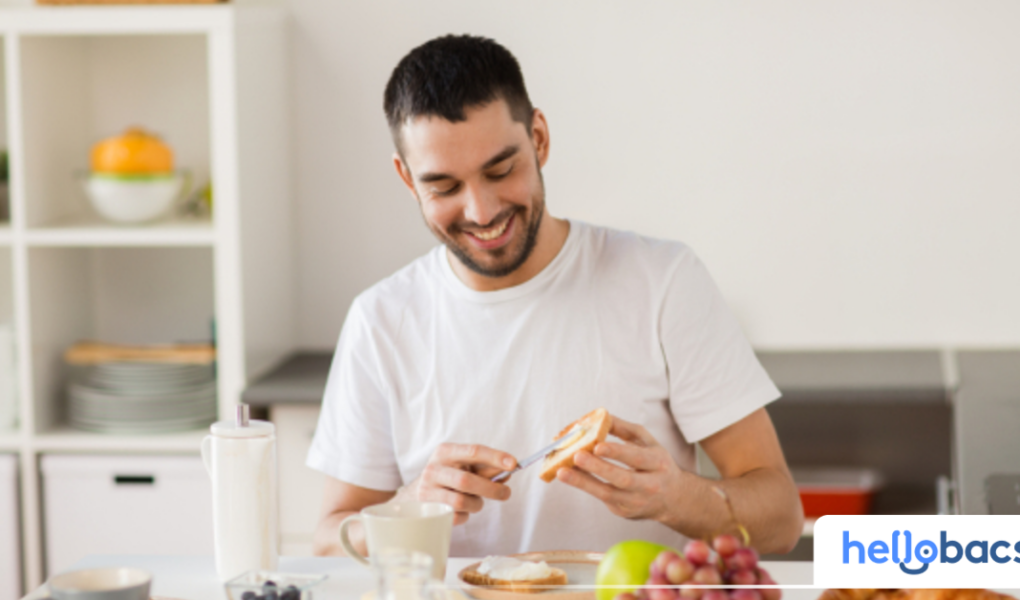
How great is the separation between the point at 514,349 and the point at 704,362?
10.6 inches

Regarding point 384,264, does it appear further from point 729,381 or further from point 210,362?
point 729,381

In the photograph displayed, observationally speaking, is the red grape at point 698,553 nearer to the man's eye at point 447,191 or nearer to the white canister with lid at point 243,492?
the white canister with lid at point 243,492

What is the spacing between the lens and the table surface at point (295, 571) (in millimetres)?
1120

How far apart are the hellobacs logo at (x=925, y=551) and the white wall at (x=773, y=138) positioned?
1.62 metres

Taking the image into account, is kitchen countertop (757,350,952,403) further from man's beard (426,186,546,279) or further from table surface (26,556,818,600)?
table surface (26,556,818,600)

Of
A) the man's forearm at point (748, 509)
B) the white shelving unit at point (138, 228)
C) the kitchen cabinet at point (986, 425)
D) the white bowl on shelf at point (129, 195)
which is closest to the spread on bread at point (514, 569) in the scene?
the man's forearm at point (748, 509)

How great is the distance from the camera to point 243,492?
3.74ft

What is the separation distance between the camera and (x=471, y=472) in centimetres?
124

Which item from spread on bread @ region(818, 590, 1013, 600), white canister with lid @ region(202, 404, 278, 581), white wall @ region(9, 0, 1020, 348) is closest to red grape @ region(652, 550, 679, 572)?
spread on bread @ region(818, 590, 1013, 600)

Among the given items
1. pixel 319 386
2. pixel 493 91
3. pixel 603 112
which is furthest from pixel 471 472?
pixel 603 112

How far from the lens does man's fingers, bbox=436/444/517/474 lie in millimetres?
1203

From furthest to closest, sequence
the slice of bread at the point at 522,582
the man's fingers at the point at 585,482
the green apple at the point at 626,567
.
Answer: the man's fingers at the point at 585,482
the slice of bread at the point at 522,582
the green apple at the point at 626,567

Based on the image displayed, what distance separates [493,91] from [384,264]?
1332 mm

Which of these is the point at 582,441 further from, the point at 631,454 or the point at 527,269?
the point at 527,269
